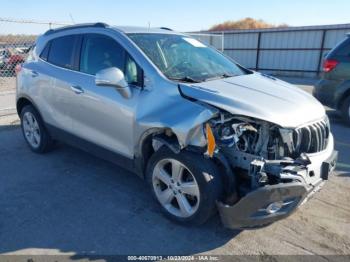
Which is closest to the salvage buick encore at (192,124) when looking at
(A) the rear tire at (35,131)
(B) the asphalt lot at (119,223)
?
(B) the asphalt lot at (119,223)

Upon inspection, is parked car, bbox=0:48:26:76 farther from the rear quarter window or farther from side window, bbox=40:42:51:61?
the rear quarter window

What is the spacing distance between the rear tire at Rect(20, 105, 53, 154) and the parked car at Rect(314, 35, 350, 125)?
5528 mm

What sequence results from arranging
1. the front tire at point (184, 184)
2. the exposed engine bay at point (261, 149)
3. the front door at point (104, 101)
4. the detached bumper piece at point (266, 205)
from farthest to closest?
the front door at point (104, 101) → the front tire at point (184, 184) → the exposed engine bay at point (261, 149) → the detached bumper piece at point (266, 205)

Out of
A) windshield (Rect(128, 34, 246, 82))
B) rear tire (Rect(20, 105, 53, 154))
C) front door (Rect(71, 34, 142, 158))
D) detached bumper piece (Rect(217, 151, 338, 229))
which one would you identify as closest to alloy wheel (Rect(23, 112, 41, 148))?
rear tire (Rect(20, 105, 53, 154))

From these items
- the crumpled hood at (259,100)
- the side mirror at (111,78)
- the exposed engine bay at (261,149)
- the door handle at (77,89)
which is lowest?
the exposed engine bay at (261,149)

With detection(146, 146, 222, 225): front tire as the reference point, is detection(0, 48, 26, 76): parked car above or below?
below

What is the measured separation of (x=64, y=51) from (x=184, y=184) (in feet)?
8.75

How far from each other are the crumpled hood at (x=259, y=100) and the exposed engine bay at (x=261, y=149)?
0.08 meters

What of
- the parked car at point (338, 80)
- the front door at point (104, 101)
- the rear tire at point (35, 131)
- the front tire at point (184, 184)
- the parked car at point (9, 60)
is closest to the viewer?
the front tire at point (184, 184)

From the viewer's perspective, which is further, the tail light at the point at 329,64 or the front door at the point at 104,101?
the tail light at the point at 329,64

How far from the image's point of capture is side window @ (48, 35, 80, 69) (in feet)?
14.5

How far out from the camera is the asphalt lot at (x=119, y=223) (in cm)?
303

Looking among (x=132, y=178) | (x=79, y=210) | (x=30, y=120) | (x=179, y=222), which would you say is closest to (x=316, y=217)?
(x=179, y=222)

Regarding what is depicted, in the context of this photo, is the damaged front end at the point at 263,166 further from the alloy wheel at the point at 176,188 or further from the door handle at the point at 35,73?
the door handle at the point at 35,73
